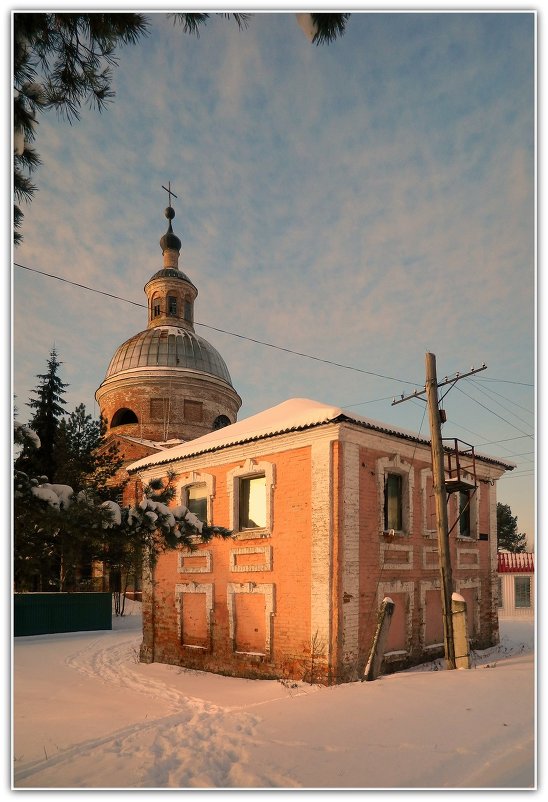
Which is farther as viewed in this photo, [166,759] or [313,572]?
[313,572]

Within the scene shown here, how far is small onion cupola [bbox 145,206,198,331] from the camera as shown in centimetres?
3431

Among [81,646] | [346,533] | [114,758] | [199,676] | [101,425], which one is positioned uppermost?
[101,425]

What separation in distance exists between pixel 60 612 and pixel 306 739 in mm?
19520

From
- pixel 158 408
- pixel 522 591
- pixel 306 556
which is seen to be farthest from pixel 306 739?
pixel 158 408

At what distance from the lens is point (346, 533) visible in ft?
37.4

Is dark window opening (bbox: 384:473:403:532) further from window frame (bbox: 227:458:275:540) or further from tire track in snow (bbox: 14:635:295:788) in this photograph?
tire track in snow (bbox: 14:635:295:788)

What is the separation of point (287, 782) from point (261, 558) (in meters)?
7.98

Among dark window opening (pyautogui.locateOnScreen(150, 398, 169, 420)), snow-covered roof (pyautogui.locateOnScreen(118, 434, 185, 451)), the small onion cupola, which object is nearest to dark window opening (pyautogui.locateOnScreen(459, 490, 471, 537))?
snow-covered roof (pyautogui.locateOnScreen(118, 434, 185, 451))

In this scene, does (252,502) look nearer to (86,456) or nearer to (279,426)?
(279,426)

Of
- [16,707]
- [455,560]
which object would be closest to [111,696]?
[16,707]

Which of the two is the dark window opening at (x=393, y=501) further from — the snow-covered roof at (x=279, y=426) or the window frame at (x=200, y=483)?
the window frame at (x=200, y=483)

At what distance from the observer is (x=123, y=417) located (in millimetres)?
32594

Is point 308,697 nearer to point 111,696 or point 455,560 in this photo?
point 111,696

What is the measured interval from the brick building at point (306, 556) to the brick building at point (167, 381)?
14.9 meters
